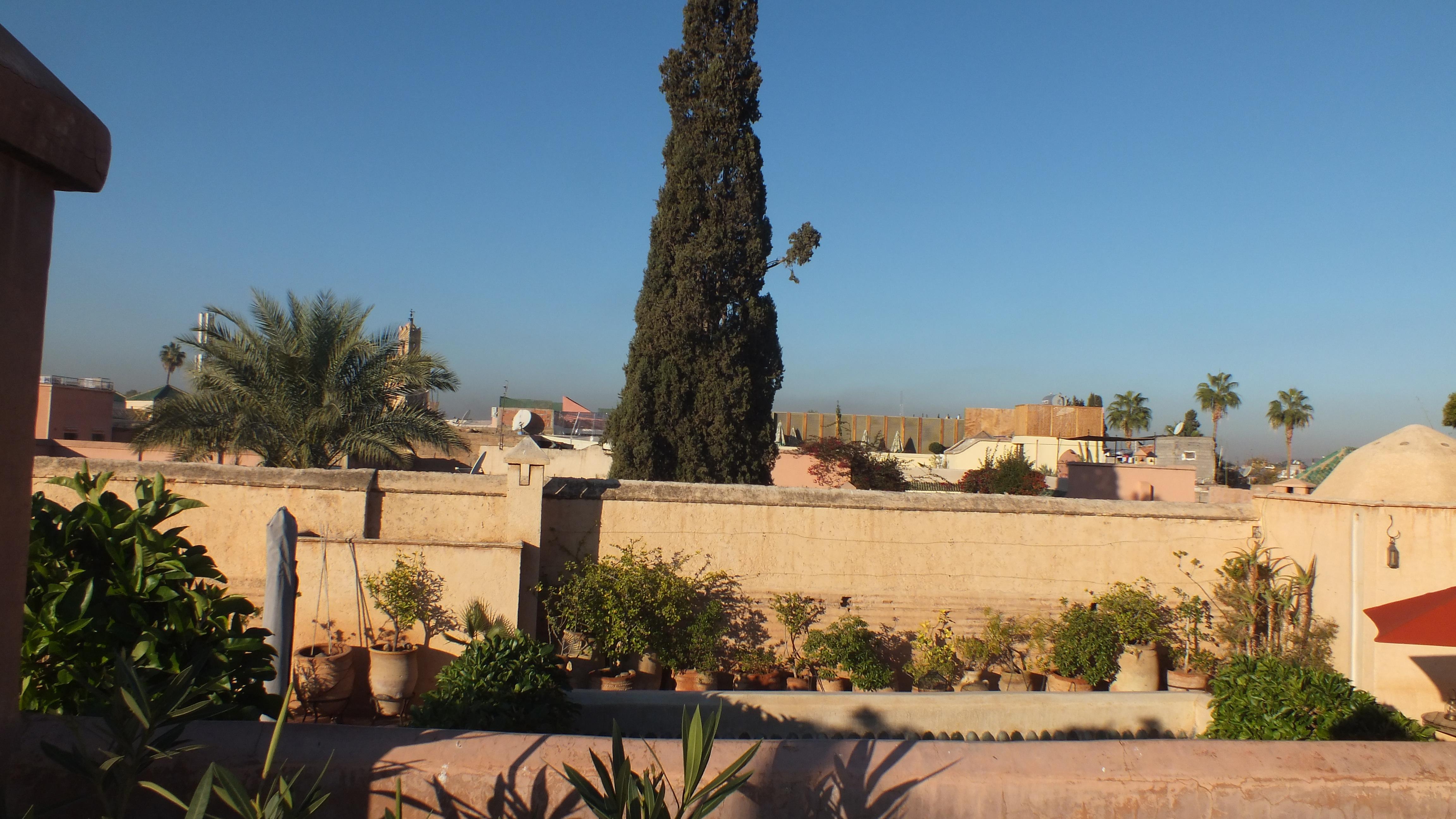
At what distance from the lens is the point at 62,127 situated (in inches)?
92.7

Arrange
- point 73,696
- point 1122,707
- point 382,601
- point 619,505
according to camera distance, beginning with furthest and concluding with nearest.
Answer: point 619,505
point 382,601
point 1122,707
point 73,696

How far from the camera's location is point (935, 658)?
8367 millimetres

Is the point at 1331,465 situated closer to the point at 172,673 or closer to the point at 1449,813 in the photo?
the point at 1449,813

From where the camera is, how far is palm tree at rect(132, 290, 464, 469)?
1092 centimetres

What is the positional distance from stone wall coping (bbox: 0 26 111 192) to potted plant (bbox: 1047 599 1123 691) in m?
8.31

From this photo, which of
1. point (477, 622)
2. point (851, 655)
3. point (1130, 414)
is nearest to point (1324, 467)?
point (851, 655)

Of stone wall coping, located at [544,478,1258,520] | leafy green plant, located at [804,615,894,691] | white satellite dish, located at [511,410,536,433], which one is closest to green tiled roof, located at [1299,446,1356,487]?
stone wall coping, located at [544,478,1258,520]

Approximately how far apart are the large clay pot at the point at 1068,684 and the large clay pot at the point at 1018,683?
19cm

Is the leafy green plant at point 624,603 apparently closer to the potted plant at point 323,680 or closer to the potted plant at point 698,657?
the potted plant at point 698,657

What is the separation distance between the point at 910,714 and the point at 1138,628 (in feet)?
13.0

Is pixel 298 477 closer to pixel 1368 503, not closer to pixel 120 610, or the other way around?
pixel 120 610

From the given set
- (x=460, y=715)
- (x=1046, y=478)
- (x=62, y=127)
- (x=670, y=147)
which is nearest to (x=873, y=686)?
(x=460, y=715)

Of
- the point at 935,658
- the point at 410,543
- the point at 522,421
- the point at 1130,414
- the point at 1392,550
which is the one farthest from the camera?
the point at 1130,414

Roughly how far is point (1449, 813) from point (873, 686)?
551 centimetres
